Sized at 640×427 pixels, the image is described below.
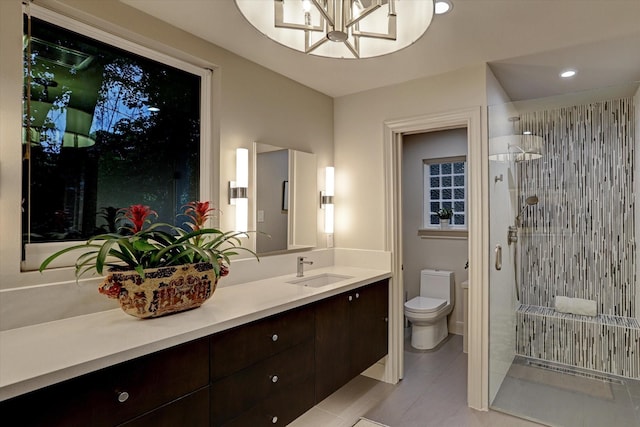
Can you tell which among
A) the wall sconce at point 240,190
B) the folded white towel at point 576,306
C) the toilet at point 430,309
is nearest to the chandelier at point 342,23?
the wall sconce at point 240,190

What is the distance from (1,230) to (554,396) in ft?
11.0

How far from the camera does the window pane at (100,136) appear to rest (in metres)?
1.65

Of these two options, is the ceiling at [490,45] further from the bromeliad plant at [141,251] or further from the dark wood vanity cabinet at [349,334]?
the dark wood vanity cabinet at [349,334]

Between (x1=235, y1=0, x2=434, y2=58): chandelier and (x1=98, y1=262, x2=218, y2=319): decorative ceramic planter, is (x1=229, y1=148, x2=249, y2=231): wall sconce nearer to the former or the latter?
(x1=98, y1=262, x2=218, y2=319): decorative ceramic planter

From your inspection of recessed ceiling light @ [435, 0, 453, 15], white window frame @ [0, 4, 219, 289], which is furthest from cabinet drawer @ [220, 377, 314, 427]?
recessed ceiling light @ [435, 0, 453, 15]

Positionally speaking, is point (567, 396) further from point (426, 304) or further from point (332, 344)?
point (332, 344)

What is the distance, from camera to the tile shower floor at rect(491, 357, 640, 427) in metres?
2.39

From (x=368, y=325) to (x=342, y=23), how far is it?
206 centimetres

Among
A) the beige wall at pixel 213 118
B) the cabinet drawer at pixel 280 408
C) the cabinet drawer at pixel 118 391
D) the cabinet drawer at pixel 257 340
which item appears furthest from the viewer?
the cabinet drawer at pixel 280 408

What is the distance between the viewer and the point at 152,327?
4.84 ft

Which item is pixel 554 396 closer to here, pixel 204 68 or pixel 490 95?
pixel 490 95

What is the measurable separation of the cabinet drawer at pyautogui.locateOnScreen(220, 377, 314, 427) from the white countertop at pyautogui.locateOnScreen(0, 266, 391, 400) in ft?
1.45

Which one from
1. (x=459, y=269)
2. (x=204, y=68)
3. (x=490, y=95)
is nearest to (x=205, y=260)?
(x=204, y=68)

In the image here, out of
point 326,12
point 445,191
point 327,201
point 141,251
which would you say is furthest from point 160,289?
point 445,191
